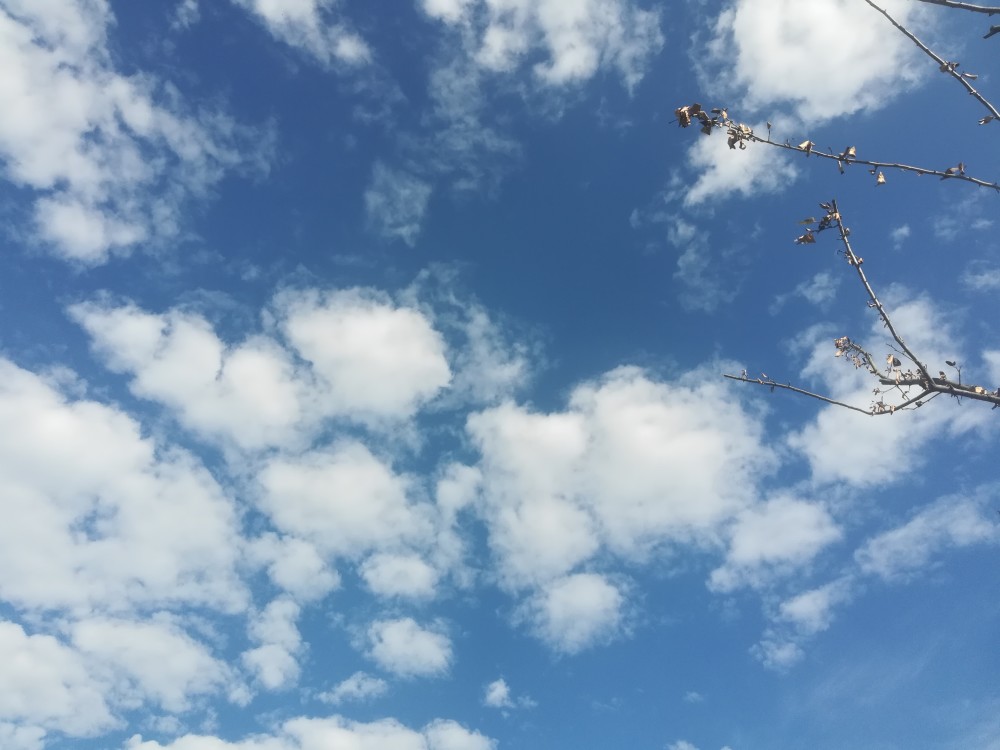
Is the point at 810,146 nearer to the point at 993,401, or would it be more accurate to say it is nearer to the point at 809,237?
the point at 809,237

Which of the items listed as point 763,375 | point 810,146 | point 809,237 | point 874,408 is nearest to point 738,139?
point 810,146

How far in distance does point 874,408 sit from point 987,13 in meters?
3.47

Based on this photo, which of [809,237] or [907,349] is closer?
[907,349]

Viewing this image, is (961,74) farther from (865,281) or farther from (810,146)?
(865,281)

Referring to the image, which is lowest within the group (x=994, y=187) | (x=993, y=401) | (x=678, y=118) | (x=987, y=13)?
(x=993, y=401)

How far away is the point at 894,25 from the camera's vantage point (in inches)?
246

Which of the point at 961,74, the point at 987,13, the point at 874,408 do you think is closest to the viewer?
the point at 987,13

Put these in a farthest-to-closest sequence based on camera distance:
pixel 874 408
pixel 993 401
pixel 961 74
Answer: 1. pixel 874 408
2. pixel 993 401
3. pixel 961 74

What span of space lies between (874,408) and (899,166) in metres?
2.26

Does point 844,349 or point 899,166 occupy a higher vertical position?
point 899,166

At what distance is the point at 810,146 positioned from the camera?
7262 millimetres

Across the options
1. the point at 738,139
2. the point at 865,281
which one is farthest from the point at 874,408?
the point at 738,139

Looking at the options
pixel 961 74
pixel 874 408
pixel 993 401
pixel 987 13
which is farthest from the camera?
pixel 874 408

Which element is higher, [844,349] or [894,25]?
[894,25]
